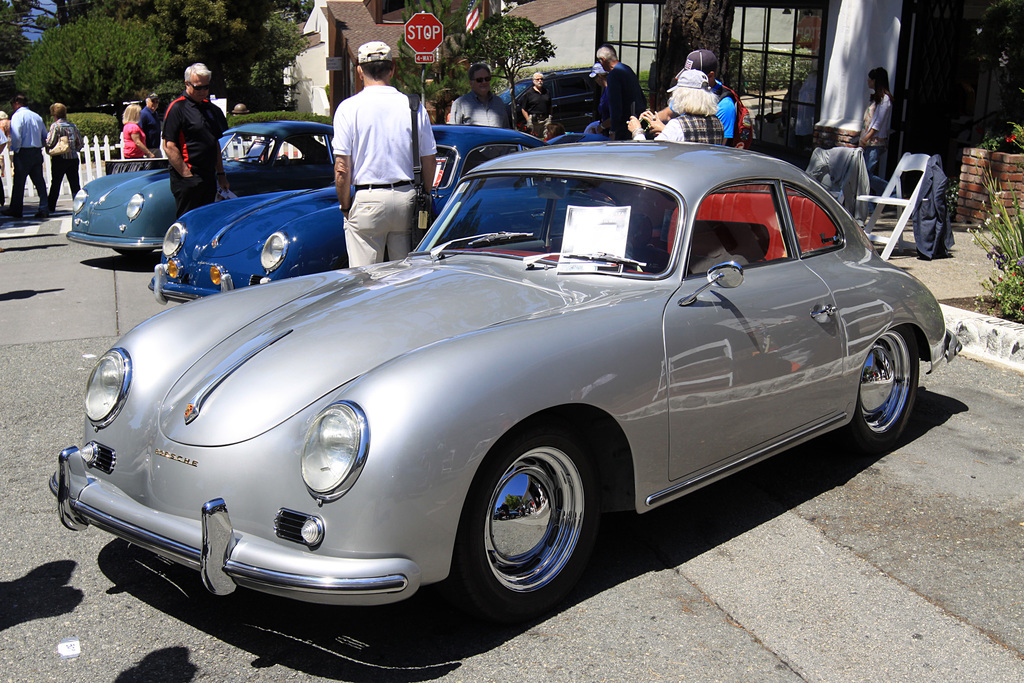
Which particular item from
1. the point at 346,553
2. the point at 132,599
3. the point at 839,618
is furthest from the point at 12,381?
the point at 839,618

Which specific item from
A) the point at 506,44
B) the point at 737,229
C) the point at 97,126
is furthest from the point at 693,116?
the point at 97,126

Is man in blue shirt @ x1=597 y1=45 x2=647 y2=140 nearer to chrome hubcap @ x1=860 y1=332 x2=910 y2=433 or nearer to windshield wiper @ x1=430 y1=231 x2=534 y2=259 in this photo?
chrome hubcap @ x1=860 y1=332 x2=910 y2=433

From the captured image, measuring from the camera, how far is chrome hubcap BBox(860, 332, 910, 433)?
4.62 meters

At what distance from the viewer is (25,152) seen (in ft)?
44.9

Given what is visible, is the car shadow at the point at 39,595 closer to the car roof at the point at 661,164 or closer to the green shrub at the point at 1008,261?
the car roof at the point at 661,164

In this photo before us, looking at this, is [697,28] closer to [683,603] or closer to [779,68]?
[683,603]

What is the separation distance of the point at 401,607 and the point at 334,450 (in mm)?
840

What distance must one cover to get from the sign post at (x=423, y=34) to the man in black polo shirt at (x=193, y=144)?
4.50 metres

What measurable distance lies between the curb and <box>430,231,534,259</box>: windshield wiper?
3552mm

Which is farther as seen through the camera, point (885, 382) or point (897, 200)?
point (897, 200)

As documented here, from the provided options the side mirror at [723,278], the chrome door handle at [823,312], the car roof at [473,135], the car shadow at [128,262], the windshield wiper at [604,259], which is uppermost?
the car roof at [473,135]

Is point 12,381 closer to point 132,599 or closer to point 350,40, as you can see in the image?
point 132,599

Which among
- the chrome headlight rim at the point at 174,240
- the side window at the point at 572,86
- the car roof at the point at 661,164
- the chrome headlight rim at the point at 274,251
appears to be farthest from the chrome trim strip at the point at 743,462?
the side window at the point at 572,86

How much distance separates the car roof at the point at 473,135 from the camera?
26.2ft
